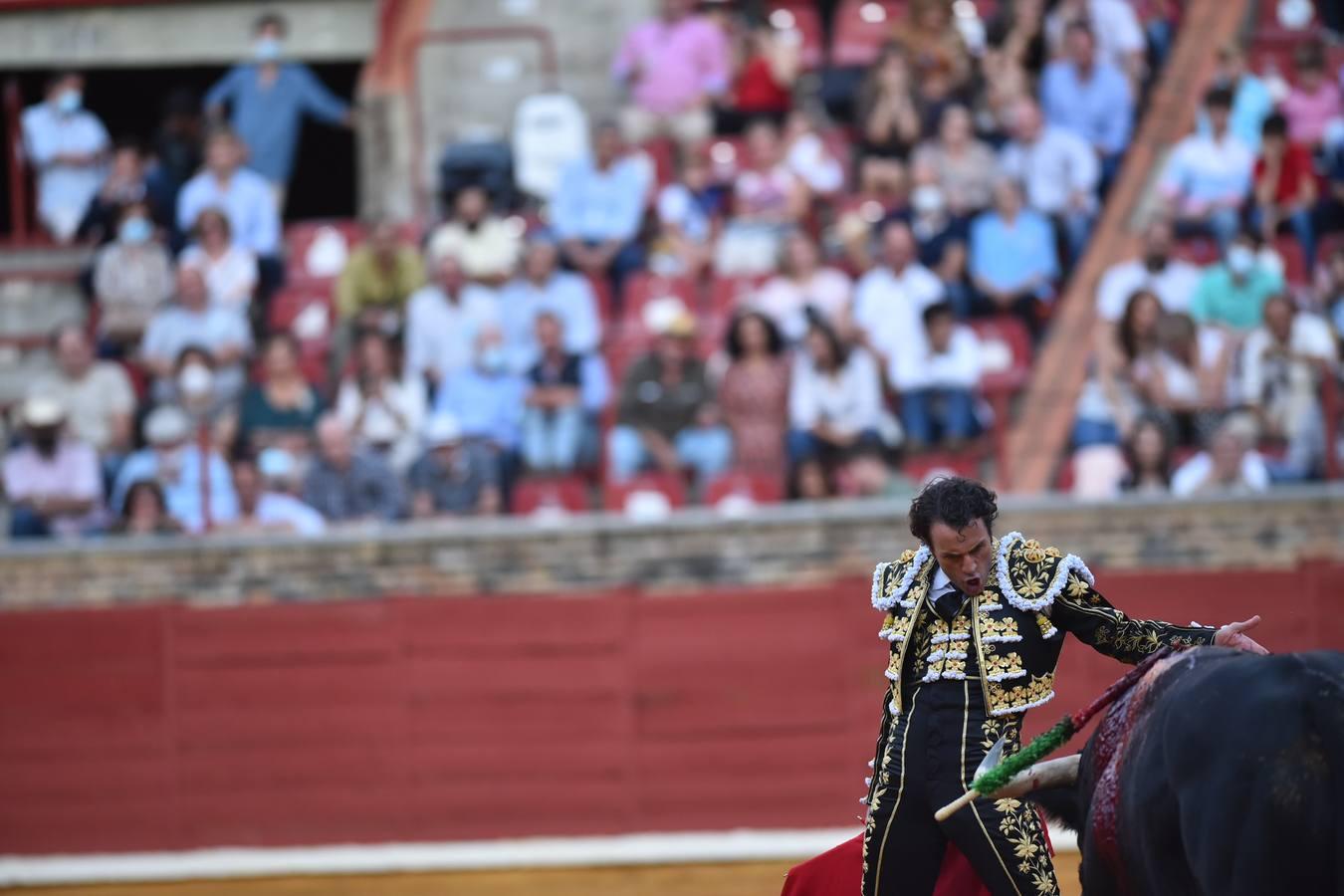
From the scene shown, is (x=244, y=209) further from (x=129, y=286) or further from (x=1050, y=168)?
(x=1050, y=168)

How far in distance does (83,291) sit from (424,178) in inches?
80.9

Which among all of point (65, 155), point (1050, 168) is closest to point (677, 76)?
point (1050, 168)

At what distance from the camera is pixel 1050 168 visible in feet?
34.0

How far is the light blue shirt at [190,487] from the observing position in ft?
31.1

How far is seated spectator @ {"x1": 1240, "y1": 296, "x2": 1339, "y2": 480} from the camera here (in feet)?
29.5

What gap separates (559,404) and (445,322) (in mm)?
864

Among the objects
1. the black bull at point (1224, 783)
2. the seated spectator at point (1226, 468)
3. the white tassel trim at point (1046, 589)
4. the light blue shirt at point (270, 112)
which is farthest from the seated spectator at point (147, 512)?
the black bull at point (1224, 783)

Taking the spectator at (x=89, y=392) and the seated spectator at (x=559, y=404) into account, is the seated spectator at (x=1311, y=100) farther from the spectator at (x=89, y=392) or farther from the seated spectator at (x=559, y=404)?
the spectator at (x=89, y=392)

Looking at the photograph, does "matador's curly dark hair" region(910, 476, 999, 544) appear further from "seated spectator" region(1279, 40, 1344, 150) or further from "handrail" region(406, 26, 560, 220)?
"handrail" region(406, 26, 560, 220)

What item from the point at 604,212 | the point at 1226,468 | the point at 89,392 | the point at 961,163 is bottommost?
the point at 1226,468

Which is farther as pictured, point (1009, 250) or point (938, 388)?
point (1009, 250)

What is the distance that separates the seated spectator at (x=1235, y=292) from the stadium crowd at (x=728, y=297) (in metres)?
0.01

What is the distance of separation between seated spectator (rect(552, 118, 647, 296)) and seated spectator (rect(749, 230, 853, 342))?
0.82 meters

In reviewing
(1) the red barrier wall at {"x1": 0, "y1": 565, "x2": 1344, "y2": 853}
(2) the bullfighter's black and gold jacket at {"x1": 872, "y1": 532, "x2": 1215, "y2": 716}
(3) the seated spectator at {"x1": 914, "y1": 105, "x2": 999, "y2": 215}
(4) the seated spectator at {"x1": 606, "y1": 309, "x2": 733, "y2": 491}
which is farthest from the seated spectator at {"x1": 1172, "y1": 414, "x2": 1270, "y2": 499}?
(2) the bullfighter's black and gold jacket at {"x1": 872, "y1": 532, "x2": 1215, "y2": 716}
